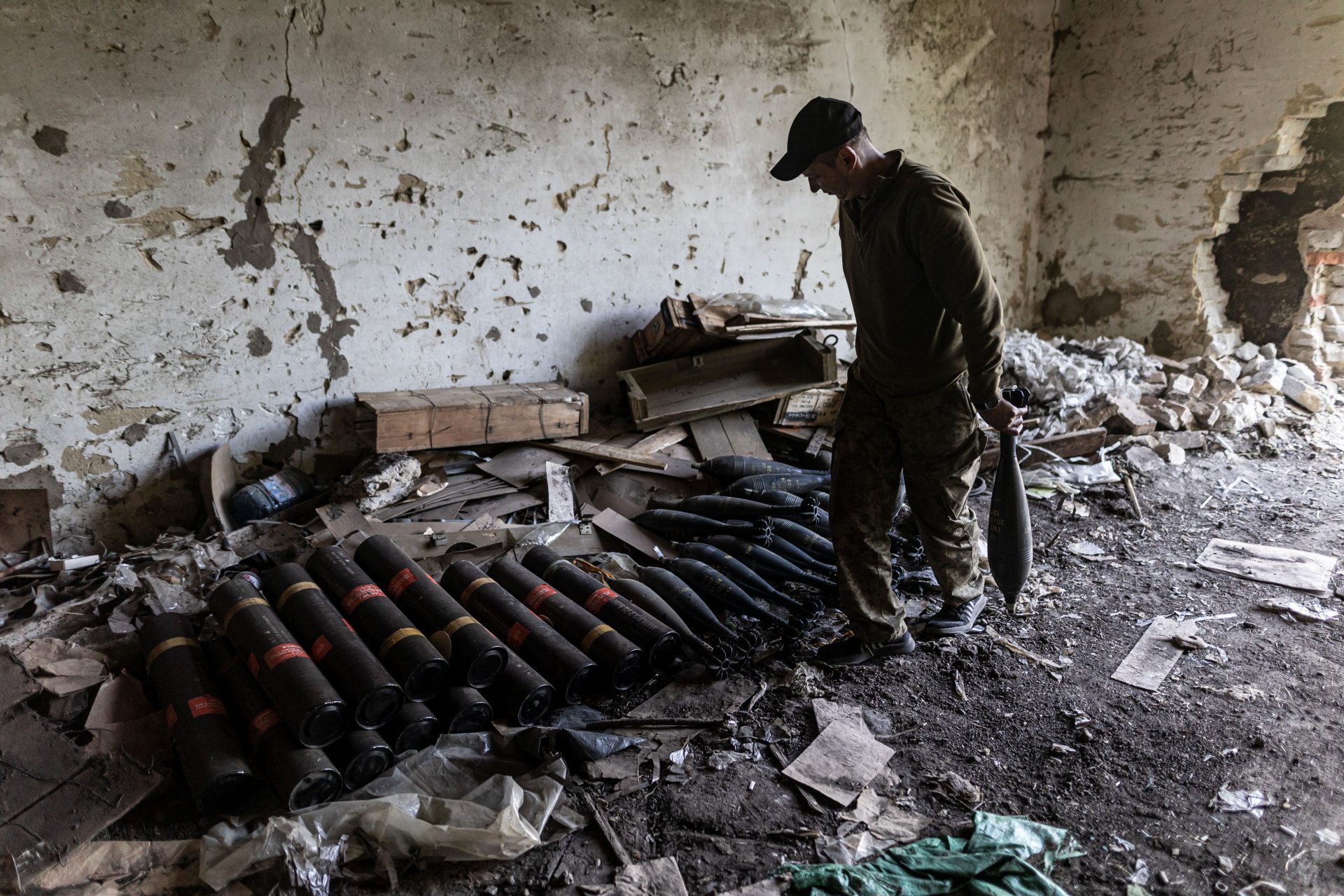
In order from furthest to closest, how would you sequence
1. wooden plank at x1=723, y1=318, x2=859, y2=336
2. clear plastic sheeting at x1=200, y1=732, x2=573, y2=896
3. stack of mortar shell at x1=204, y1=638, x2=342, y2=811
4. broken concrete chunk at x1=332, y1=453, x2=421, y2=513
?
wooden plank at x1=723, y1=318, x2=859, y2=336, broken concrete chunk at x1=332, y1=453, x2=421, y2=513, stack of mortar shell at x1=204, y1=638, x2=342, y2=811, clear plastic sheeting at x1=200, y1=732, x2=573, y2=896

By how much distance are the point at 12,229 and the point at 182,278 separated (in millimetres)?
641

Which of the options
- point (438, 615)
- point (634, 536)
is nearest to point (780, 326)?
point (634, 536)

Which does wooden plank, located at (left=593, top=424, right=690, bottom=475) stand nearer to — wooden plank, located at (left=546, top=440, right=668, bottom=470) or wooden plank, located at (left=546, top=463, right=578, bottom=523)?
wooden plank, located at (left=546, top=440, right=668, bottom=470)

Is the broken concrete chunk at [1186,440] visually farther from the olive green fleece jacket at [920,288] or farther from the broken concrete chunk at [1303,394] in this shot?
the olive green fleece jacket at [920,288]

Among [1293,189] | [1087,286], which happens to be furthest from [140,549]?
[1293,189]

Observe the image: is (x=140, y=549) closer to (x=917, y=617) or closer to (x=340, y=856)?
(x=340, y=856)

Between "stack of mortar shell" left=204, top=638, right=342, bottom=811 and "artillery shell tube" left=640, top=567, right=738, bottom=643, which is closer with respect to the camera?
"stack of mortar shell" left=204, top=638, right=342, bottom=811

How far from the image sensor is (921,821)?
7.40 ft

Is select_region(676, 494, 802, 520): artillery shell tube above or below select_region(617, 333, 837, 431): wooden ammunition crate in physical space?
below

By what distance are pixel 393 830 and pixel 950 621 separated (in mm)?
2168

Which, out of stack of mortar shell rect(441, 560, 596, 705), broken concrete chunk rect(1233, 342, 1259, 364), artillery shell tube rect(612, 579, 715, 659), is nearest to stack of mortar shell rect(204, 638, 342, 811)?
stack of mortar shell rect(441, 560, 596, 705)

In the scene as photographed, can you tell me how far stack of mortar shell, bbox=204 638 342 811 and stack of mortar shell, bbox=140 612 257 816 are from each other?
0.05 metres

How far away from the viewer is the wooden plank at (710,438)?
4.63 metres

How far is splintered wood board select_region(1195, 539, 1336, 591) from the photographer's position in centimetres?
350
